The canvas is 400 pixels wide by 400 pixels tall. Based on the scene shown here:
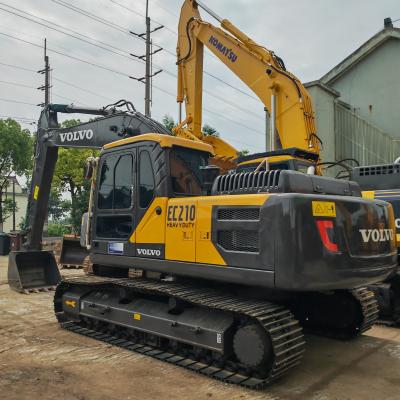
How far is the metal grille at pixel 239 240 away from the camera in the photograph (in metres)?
4.26

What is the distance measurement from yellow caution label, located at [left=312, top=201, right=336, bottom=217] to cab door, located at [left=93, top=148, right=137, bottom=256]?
235 centimetres

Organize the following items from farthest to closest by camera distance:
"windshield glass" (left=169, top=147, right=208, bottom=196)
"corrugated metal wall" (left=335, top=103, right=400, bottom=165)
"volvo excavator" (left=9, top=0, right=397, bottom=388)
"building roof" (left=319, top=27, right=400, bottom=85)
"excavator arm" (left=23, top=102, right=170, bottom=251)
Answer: "building roof" (left=319, top=27, right=400, bottom=85), "corrugated metal wall" (left=335, top=103, right=400, bottom=165), "excavator arm" (left=23, top=102, right=170, bottom=251), "windshield glass" (left=169, top=147, right=208, bottom=196), "volvo excavator" (left=9, top=0, right=397, bottom=388)

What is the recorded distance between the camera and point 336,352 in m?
5.45

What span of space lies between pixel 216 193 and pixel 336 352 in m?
2.52

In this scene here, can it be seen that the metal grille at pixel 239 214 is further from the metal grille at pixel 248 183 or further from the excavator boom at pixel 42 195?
the excavator boom at pixel 42 195

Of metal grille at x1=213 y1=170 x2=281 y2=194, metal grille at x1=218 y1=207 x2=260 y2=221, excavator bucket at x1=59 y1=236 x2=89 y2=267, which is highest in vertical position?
metal grille at x1=213 y1=170 x2=281 y2=194

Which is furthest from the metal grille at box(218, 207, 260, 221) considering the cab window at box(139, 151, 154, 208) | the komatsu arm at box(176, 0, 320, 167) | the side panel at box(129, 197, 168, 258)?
the komatsu arm at box(176, 0, 320, 167)

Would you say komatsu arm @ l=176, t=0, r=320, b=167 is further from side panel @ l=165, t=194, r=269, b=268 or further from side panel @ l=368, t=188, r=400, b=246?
side panel @ l=165, t=194, r=269, b=268

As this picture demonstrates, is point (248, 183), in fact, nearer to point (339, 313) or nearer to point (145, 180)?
point (145, 180)

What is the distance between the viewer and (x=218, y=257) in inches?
178

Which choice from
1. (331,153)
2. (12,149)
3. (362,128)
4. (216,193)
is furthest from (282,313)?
(12,149)

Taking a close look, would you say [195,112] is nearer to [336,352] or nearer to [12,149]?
[336,352]

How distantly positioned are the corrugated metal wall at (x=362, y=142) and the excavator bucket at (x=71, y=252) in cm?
895

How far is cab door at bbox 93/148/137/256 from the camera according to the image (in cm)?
561
